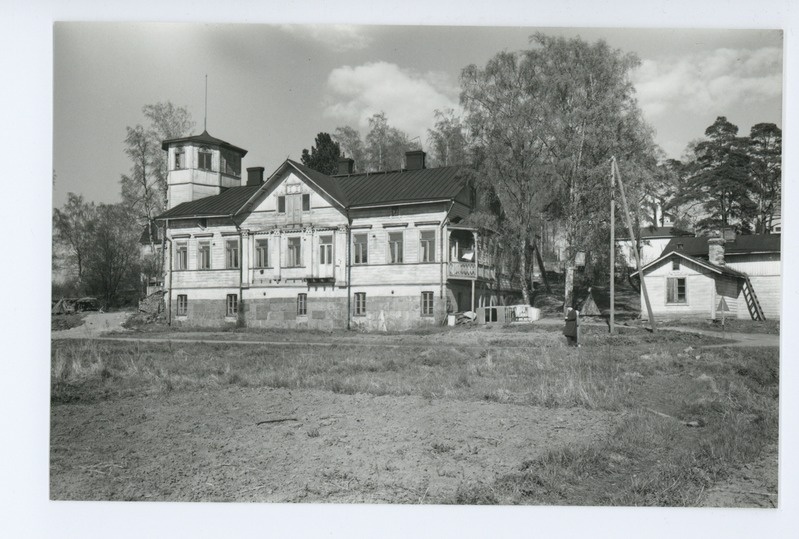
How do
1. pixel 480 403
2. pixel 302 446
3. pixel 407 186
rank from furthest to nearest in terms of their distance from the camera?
pixel 407 186 → pixel 480 403 → pixel 302 446

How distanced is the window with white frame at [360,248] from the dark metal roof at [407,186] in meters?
0.59

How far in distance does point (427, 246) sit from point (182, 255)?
3482mm

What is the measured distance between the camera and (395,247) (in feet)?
26.1

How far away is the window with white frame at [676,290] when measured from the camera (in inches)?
368

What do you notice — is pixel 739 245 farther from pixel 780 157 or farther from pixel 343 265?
pixel 343 265

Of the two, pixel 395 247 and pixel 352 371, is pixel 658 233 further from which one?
pixel 352 371

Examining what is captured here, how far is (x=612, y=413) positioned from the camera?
6.18m

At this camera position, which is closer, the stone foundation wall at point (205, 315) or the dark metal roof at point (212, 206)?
the stone foundation wall at point (205, 315)

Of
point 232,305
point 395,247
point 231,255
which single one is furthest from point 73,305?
point 395,247

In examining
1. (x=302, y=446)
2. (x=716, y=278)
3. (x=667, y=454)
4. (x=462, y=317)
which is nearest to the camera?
(x=667, y=454)

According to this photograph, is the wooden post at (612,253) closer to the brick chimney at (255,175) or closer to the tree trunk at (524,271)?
the tree trunk at (524,271)

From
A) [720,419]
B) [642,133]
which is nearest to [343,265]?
[642,133]

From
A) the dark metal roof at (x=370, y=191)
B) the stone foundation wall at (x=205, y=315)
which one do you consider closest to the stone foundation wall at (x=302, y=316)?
the stone foundation wall at (x=205, y=315)

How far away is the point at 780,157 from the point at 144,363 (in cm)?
772
